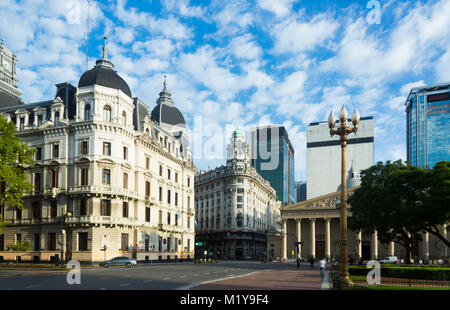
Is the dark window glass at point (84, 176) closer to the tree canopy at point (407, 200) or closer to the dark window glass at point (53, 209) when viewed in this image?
the dark window glass at point (53, 209)

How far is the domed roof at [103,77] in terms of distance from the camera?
60.3 metres

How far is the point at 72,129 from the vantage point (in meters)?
60.0

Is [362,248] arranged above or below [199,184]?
below

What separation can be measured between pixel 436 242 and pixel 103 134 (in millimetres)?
78648

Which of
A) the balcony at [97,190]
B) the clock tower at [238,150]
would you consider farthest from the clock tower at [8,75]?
the clock tower at [238,150]

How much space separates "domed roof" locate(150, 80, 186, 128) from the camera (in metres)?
88.9

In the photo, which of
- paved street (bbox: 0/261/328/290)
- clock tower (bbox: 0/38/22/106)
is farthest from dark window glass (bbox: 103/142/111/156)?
clock tower (bbox: 0/38/22/106)

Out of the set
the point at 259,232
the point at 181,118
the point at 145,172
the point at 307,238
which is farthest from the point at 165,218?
the point at 259,232

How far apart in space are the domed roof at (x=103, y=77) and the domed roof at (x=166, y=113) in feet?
79.6

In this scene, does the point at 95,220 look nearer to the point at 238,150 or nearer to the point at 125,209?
the point at 125,209

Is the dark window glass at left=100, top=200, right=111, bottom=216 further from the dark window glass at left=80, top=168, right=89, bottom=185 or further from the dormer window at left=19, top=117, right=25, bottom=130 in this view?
the dormer window at left=19, top=117, right=25, bottom=130

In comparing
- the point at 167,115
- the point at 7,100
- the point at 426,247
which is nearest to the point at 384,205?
the point at 167,115

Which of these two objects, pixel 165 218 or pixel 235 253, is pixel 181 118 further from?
pixel 235 253

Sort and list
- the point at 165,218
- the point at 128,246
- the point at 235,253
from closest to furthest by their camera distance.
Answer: the point at 128,246 < the point at 165,218 < the point at 235,253
